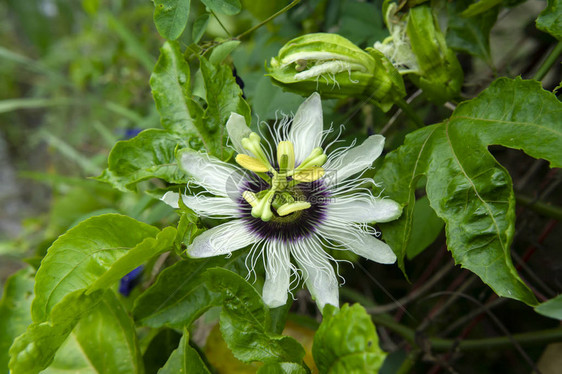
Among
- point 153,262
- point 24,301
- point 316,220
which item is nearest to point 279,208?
point 316,220

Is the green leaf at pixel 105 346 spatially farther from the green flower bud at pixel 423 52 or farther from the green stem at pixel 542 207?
the green stem at pixel 542 207

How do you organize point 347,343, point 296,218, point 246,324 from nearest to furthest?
1. point 347,343
2. point 246,324
3. point 296,218

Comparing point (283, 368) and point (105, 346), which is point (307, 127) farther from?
point (105, 346)

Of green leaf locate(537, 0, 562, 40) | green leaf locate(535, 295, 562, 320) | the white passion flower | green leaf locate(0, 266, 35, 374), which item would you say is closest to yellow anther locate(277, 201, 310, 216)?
the white passion flower

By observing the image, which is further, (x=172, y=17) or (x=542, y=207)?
(x=542, y=207)

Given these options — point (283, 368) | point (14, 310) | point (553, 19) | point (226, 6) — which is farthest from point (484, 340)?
point (14, 310)

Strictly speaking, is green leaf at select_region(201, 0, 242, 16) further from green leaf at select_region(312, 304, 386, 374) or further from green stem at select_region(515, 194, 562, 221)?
green stem at select_region(515, 194, 562, 221)
